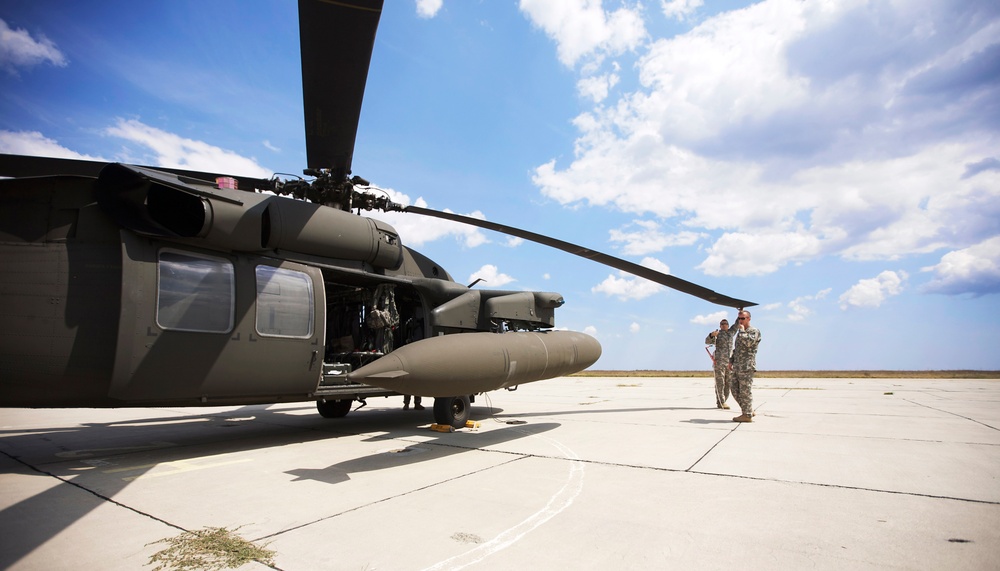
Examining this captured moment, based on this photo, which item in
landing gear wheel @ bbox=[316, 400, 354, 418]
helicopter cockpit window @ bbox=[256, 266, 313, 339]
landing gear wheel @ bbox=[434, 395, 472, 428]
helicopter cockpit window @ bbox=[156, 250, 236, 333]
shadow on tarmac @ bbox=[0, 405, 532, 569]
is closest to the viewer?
shadow on tarmac @ bbox=[0, 405, 532, 569]

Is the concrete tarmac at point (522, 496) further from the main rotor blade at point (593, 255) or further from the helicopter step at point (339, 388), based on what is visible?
the main rotor blade at point (593, 255)

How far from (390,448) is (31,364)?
12.8 feet

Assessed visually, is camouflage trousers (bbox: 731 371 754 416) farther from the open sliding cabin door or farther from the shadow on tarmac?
the open sliding cabin door

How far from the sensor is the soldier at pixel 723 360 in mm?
11406

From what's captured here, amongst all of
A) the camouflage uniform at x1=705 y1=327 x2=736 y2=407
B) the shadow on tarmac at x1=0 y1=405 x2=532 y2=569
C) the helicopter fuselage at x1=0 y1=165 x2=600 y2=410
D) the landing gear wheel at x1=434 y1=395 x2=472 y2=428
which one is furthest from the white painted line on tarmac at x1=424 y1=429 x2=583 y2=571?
the camouflage uniform at x1=705 y1=327 x2=736 y2=407

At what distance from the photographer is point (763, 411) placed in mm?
10484

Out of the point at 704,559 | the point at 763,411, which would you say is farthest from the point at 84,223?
the point at 763,411

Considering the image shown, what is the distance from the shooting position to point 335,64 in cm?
449

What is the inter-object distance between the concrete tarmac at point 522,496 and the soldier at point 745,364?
0.85 meters

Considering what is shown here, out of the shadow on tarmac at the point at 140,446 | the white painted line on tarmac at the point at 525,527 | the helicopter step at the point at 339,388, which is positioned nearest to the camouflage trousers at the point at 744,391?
the shadow on tarmac at the point at 140,446

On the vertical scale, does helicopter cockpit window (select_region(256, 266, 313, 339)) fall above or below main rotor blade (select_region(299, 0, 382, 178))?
below

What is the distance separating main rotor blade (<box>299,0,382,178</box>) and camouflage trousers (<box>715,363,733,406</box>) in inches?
374

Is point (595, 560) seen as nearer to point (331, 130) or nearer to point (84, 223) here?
point (331, 130)

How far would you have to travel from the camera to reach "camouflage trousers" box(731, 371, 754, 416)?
8820mm
